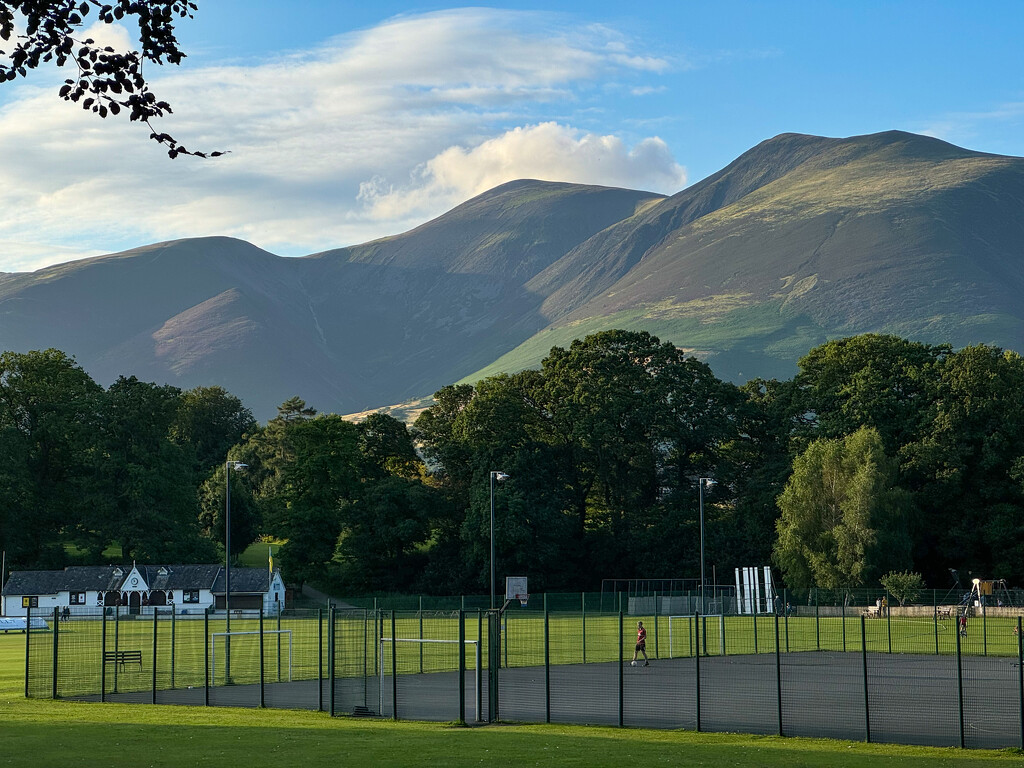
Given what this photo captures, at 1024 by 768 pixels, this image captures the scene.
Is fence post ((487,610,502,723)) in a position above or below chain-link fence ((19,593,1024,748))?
above

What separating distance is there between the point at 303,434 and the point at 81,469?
1883 centimetres

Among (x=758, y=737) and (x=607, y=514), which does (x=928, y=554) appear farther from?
(x=758, y=737)

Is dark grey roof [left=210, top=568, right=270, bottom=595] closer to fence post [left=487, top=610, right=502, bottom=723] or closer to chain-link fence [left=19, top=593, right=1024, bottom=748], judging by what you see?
chain-link fence [left=19, top=593, right=1024, bottom=748]

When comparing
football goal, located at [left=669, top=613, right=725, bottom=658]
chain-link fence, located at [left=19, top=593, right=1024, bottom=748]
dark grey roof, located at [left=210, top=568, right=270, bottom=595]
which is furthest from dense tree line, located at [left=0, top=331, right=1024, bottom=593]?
chain-link fence, located at [left=19, top=593, right=1024, bottom=748]

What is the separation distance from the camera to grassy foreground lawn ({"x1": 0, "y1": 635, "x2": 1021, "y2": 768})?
18.1 meters

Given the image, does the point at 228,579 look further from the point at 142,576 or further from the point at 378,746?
the point at 378,746

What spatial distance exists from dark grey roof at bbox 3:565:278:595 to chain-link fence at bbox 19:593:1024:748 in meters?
37.1

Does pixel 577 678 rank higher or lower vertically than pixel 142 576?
lower

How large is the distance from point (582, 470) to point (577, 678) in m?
59.3

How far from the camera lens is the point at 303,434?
93938 millimetres

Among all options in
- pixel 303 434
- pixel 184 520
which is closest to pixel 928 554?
pixel 303 434

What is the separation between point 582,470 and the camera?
9569cm

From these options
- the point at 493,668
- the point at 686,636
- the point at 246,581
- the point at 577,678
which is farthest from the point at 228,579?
the point at 493,668

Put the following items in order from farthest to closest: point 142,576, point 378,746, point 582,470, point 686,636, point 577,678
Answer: point 582,470
point 142,576
point 686,636
point 577,678
point 378,746
